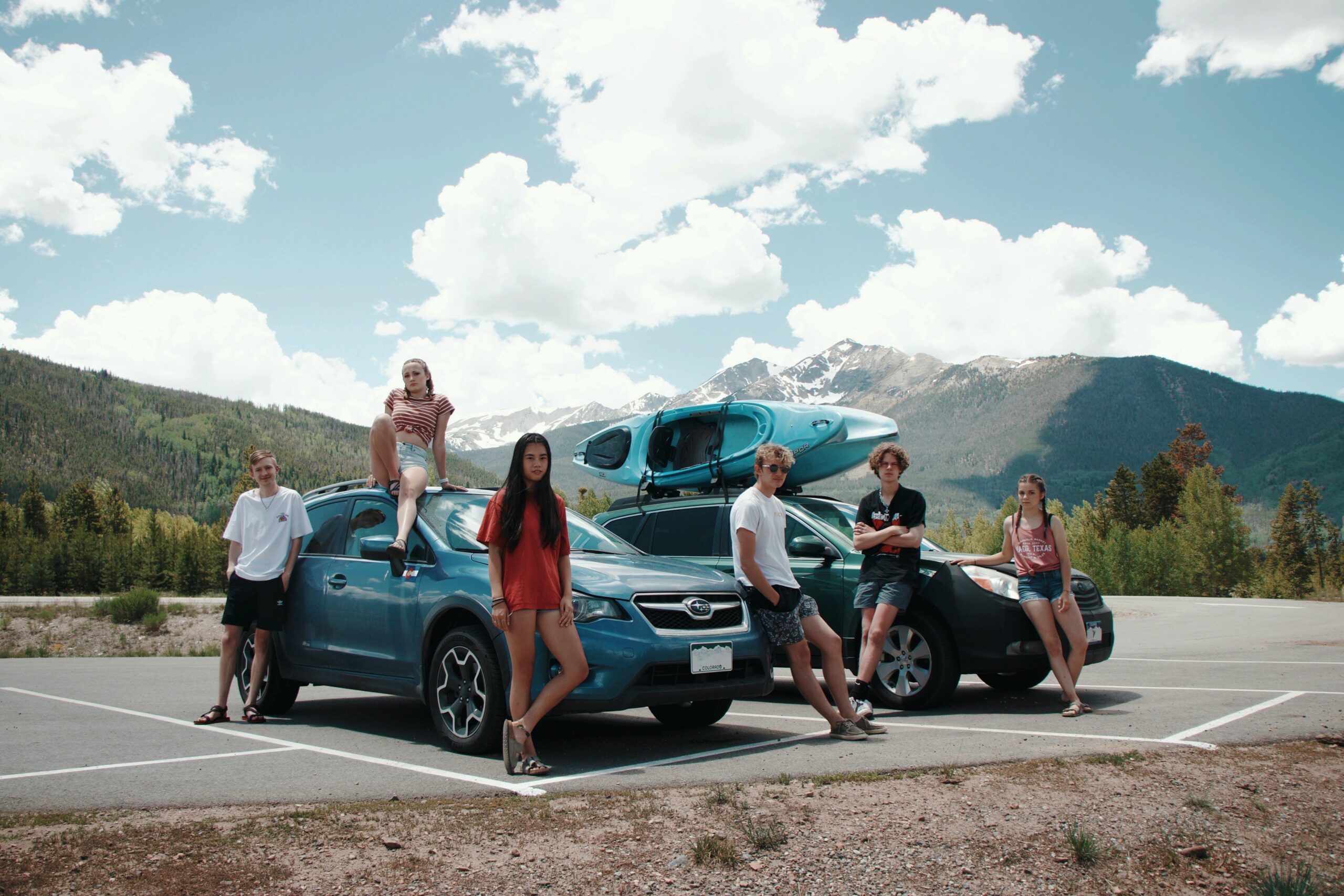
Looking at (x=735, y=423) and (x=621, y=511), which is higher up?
(x=735, y=423)

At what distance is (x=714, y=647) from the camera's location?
18.7ft

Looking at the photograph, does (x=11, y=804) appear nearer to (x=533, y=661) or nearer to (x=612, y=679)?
(x=533, y=661)

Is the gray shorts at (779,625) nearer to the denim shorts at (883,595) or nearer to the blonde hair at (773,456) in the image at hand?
the blonde hair at (773,456)

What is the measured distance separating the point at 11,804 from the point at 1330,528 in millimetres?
94745

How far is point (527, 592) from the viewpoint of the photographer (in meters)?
5.18

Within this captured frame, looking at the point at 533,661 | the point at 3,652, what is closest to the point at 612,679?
the point at 533,661

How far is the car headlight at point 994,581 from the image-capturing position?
7582 millimetres

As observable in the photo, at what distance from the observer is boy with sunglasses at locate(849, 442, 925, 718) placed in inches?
283

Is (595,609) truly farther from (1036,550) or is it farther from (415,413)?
(1036,550)

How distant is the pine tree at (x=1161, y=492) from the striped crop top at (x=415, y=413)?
282 ft

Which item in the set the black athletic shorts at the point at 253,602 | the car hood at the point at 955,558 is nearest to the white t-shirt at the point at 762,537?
the car hood at the point at 955,558

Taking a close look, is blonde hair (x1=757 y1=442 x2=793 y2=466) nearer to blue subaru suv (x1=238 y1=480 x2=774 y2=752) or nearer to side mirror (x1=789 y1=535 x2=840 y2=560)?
blue subaru suv (x1=238 y1=480 x2=774 y2=752)

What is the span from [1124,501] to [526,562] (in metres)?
91.1

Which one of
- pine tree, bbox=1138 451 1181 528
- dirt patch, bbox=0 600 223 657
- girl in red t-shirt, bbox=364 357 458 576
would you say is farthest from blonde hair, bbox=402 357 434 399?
pine tree, bbox=1138 451 1181 528
